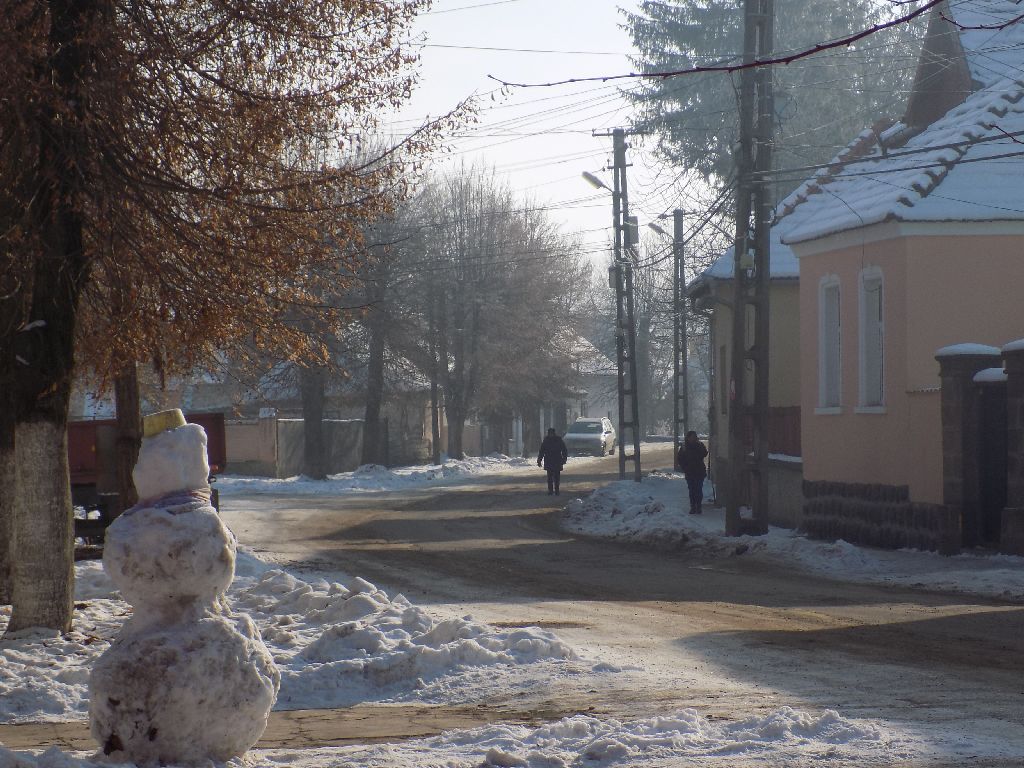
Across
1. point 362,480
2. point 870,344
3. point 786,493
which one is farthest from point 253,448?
point 870,344

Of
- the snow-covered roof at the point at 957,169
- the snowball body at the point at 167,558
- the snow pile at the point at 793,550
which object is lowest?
the snow pile at the point at 793,550

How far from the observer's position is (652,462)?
184ft

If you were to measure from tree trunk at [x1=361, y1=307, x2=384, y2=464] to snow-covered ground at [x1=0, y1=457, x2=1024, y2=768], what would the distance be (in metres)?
29.6

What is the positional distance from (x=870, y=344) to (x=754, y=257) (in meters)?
2.39

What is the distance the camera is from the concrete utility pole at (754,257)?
21016mm

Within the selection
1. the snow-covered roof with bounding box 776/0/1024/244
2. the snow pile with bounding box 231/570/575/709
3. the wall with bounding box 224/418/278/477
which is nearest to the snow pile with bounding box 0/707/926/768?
the snow pile with bounding box 231/570/575/709

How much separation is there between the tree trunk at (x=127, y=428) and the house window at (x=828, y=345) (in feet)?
41.0

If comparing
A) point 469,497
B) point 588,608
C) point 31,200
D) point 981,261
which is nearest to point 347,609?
point 588,608

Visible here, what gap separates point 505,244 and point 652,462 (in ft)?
36.5

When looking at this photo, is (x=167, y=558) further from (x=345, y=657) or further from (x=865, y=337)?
(x=865, y=337)

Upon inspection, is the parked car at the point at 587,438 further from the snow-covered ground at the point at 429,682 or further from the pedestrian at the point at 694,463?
the snow-covered ground at the point at 429,682

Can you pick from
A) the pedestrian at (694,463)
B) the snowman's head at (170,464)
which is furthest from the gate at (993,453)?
the snowman's head at (170,464)

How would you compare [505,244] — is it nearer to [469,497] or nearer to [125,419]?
[469,497]

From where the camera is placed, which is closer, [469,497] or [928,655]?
[928,655]
